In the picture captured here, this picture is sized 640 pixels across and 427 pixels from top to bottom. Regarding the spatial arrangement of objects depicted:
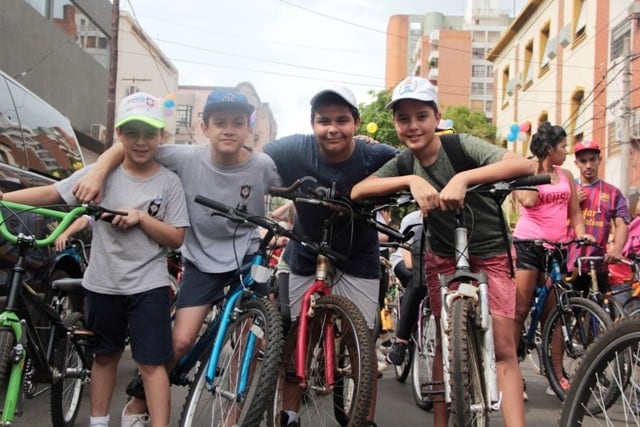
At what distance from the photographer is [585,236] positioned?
203 inches

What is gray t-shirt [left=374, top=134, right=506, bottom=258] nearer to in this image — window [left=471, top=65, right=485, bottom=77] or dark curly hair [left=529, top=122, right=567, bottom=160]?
dark curly hair [left=529, top=122, right=567, bottom=160]

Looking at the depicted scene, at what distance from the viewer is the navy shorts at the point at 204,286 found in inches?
142

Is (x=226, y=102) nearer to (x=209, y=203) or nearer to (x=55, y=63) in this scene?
(x=209, y=203)

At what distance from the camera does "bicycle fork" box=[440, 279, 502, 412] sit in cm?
287

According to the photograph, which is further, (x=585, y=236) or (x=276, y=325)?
(x=585, y=236)

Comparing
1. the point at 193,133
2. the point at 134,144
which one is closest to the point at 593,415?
the point at 134,144

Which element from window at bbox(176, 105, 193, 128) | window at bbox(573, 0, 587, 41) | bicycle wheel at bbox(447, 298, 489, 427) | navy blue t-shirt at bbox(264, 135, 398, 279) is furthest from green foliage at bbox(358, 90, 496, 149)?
window at bbox(176, 105, 193, 128)

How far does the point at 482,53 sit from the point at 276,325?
292 feet

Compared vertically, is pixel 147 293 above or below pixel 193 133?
below

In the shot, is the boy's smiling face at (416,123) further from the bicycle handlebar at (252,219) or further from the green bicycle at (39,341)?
the green bicycle at (39,341)

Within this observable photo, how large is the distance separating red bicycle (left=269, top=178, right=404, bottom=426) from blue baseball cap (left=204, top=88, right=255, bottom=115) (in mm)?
572

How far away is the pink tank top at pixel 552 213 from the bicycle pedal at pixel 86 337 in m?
3.42

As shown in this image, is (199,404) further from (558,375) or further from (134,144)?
(558,375)

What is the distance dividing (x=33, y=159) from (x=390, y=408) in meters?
3.27
